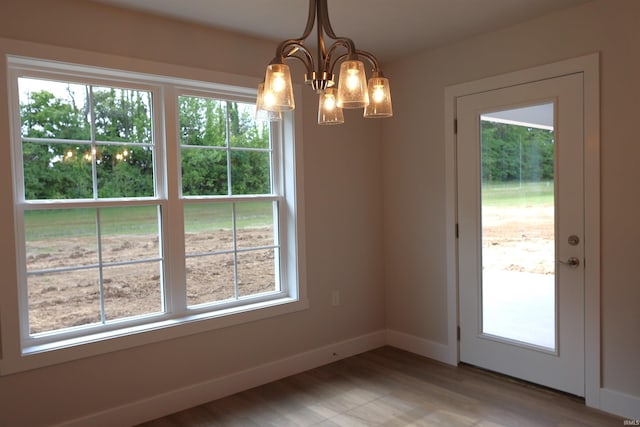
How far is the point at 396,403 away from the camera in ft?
9.82

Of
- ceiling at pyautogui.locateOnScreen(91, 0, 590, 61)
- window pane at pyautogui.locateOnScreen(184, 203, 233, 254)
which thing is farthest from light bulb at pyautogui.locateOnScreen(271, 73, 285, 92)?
window pane at pyautogui.locateOnScreen(184, 203, 233, 254)

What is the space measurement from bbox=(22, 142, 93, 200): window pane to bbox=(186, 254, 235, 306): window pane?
851mm

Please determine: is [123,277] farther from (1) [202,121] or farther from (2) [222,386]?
(1) [202,121]

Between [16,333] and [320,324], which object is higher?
[16,333]

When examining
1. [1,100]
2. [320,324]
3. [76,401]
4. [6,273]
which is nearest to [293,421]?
[320,324]

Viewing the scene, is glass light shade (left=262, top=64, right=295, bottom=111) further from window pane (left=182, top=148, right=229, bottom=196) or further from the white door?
the white door

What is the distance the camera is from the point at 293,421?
279 centimetres

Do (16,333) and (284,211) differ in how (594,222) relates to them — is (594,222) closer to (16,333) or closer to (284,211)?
(284,211)

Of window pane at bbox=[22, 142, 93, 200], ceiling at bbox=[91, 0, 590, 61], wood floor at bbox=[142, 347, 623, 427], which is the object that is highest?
ceiling at bbox=[91, 0, 590, 61]

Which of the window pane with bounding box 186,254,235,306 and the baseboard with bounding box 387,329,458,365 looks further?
the baseboard with bounding box 387,329,458,365

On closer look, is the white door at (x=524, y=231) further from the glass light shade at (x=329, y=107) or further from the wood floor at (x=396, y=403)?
the glass light shade at (x=329, y=107)

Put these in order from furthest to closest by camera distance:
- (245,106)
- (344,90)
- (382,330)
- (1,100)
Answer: (382,330)
(245,106)
(1,100)
(344,90)

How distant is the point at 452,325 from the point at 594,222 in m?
1.34

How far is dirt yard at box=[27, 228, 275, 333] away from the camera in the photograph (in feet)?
8.52
